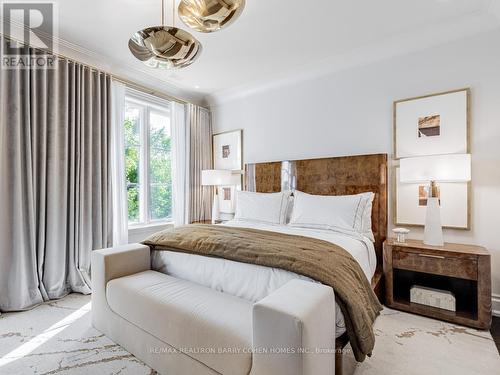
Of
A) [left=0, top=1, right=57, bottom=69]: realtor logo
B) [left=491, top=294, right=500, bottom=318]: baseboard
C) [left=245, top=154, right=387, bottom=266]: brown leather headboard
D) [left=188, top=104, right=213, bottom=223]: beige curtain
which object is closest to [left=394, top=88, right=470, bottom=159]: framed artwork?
[left=245, top=154, right=387, bottom=266]: brown leather headboard

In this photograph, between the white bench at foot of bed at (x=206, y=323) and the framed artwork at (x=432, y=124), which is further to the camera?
the framed artwork at (x=432, y=124)

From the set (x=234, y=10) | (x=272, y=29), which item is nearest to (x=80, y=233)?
(x=234, y=10)

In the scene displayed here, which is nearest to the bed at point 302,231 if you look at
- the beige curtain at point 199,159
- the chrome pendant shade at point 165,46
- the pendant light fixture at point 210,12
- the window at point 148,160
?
the beige curtain at point 199,159

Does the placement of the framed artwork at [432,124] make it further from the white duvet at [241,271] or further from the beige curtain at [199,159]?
the beige curtain at [199,159]

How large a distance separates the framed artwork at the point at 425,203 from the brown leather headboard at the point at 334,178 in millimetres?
154

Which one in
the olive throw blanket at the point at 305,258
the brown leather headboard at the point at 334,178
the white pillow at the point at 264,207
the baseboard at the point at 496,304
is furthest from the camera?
the white pillow at the point at 264,207

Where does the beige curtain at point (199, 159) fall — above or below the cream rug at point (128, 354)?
above

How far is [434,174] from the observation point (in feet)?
7.53

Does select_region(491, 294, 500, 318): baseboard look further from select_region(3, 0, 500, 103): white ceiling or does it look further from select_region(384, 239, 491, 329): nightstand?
select_region(3, 0, 500, 103): white ceiling

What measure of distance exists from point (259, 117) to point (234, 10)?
8.17 ft

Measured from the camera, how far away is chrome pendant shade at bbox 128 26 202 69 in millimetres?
1558

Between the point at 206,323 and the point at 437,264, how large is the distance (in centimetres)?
205

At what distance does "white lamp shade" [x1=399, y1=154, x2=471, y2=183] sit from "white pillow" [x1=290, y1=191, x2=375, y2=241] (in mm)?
445

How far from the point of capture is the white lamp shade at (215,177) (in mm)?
3916
